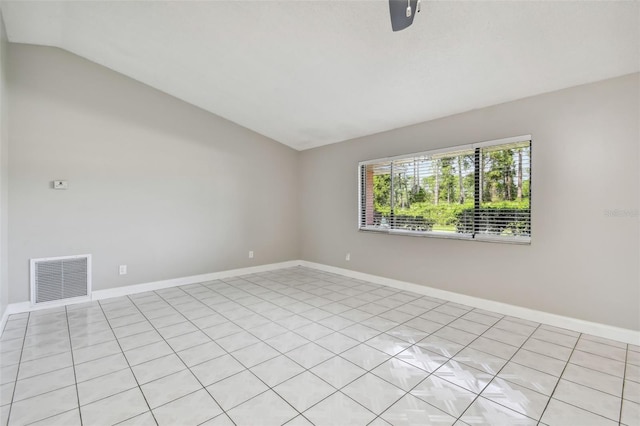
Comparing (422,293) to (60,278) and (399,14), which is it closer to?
(399,14)

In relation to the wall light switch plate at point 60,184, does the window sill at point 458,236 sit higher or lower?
lower

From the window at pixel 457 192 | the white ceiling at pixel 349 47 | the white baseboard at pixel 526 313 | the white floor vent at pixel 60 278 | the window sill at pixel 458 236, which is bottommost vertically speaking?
the white baseboard at pixel 526 313

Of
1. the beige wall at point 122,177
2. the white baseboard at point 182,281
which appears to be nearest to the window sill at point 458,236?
the white baseboard at point 182,281

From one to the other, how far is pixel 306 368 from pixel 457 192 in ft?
9.03

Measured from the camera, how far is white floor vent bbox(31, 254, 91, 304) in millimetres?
3473

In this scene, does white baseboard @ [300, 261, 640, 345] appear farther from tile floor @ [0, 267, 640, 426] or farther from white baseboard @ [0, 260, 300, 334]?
white baseboard @ [0, 260, 300, 334]

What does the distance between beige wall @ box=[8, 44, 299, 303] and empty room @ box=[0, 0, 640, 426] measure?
24 millimetres

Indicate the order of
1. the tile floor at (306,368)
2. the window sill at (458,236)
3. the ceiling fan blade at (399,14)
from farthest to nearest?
the window sill at (458,236) < the tile floor at (306,368) < the ceiling fan blade at (399,14)

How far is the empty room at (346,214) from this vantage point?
2.01 metres

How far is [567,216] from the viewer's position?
114 inches

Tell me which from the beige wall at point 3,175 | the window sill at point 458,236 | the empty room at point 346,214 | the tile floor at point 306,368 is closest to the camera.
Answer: the tile floor at point 306,368

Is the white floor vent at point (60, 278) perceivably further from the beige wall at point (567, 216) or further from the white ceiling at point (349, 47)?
the beige wall at point (567, 216)

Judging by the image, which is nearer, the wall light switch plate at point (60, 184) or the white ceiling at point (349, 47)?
the white ceiling at point (349, 47)

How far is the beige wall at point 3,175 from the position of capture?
9.75 feet
